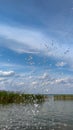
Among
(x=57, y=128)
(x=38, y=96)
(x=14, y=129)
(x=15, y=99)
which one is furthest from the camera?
(x=38, y=96)

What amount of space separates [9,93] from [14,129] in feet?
121

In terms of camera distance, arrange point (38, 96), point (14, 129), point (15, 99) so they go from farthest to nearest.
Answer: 1. point (38, 96)
2. point (15, 99)
3. point (14, 129)

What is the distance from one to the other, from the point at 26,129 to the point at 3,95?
34163 millimetres

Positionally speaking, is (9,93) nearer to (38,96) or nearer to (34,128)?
(38,96)

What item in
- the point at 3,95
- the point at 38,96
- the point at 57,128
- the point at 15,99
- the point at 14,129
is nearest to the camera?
the point at 14,129

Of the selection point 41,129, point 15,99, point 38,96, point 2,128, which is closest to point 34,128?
point 41,129

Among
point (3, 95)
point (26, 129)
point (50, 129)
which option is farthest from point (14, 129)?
point (3, 95)

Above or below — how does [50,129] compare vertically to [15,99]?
below

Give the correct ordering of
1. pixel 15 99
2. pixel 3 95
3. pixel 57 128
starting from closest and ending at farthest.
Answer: pixel 57 128 < pixel 3 95 < pixel 15 99

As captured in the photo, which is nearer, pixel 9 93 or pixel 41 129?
pixel 41 129

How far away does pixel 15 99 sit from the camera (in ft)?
210

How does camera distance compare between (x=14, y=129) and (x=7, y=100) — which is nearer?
(x=14, y=129)

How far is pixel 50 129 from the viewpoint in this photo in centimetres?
2469

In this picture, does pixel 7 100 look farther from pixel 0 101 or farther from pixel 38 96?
pixel 38 96
